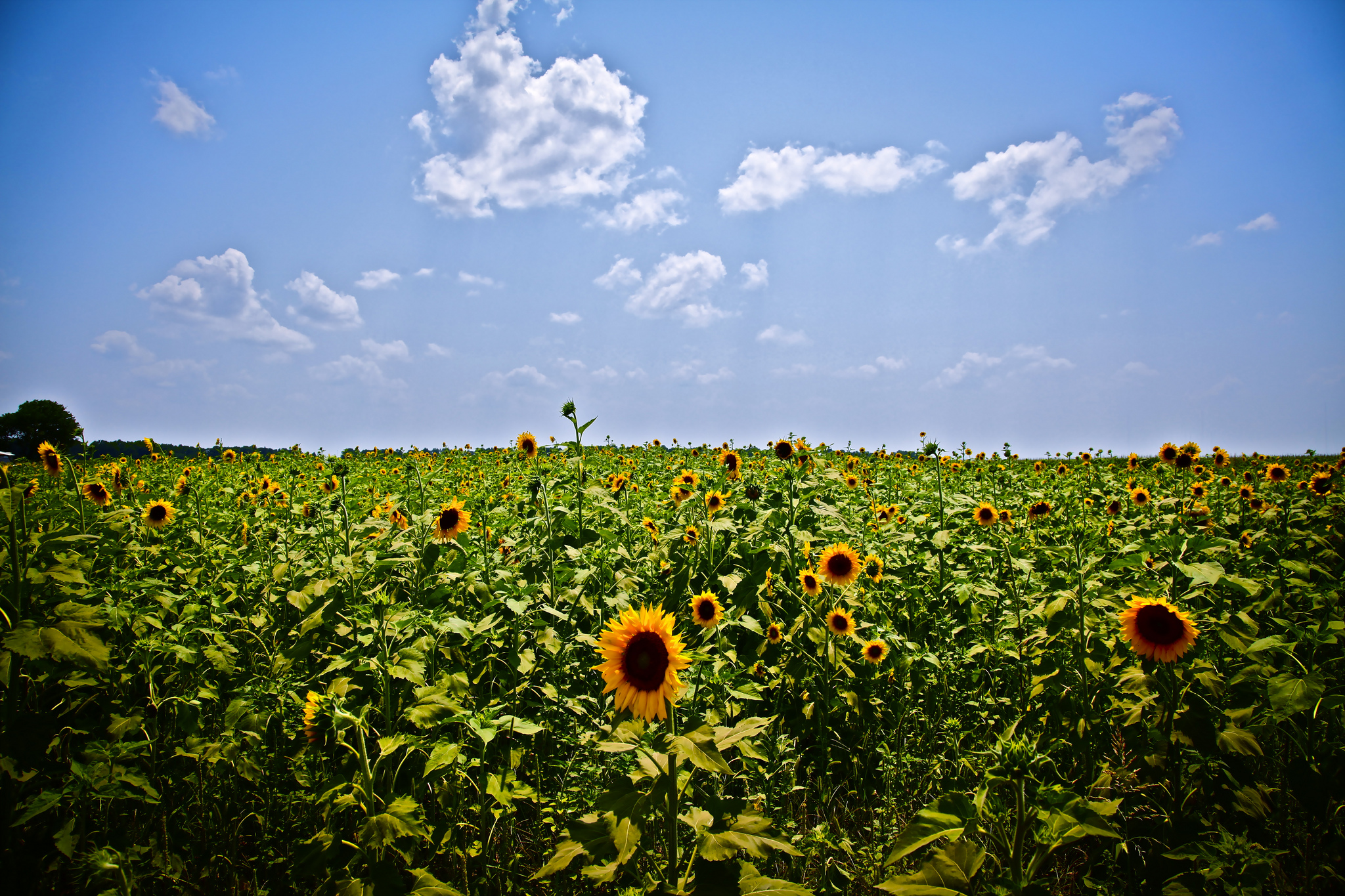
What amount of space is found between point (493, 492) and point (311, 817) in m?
4.05

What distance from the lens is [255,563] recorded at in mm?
3725

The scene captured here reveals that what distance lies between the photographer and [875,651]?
124 inches

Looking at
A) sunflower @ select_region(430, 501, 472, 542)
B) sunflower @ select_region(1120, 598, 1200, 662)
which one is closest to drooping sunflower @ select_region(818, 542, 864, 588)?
sunflower @ select_region(1120, 598, 1200, 662)

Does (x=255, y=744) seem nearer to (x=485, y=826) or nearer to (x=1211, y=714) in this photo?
(x=485, y=826)

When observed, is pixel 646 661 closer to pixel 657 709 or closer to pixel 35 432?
pixel 657 709

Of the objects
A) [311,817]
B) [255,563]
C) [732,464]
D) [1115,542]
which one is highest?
[732,464]

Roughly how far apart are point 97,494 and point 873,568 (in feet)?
22.4

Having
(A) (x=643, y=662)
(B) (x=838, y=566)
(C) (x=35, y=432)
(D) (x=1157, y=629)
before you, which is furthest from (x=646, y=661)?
(C) (x=35, y=432)

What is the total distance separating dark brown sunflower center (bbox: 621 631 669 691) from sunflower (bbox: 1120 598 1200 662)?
2256 mm

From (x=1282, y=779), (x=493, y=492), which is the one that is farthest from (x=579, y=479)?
(x=1282, y=779)

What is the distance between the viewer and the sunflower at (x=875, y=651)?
10.3 feet

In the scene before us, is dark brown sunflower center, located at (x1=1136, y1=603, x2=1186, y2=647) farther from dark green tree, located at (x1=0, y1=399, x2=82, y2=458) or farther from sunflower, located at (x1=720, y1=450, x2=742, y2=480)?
dark green tree, located at (x1=0, y1=399, x2=82, y2=458)

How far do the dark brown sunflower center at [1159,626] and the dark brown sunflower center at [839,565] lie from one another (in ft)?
4.54

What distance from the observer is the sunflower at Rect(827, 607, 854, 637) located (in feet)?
10.4
